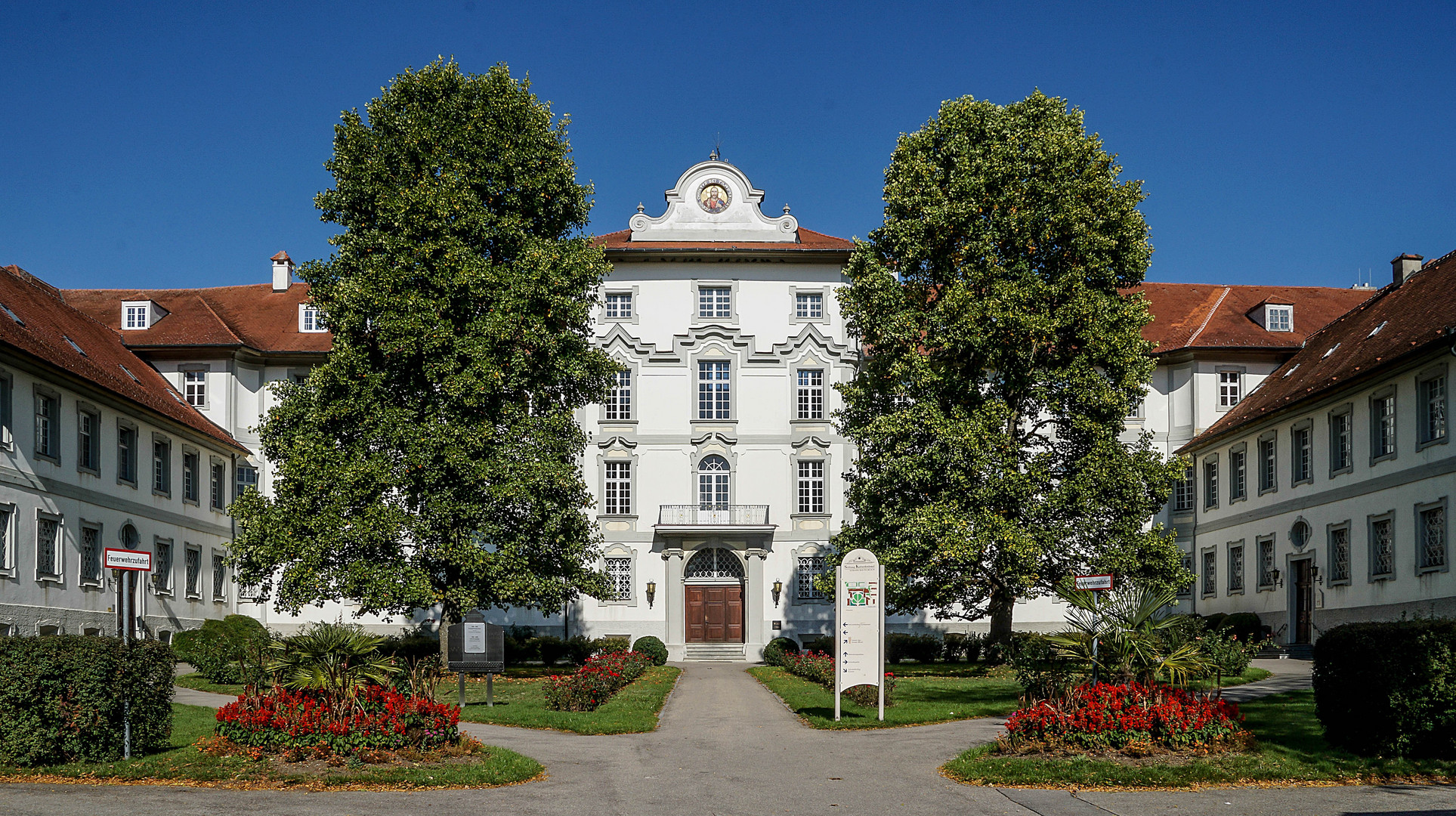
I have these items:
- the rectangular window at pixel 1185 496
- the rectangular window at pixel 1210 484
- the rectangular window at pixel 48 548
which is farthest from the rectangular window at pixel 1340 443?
the rectangular window at pixel 48 548

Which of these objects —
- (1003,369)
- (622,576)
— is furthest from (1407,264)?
(622,576)

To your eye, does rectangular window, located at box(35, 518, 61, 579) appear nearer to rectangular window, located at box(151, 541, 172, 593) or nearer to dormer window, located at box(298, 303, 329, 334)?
rectangular window, located at box(151, 541, 172, 593)

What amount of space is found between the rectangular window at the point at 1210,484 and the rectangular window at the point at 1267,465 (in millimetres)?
3275

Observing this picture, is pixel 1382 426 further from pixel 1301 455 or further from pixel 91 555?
pixel 91 555

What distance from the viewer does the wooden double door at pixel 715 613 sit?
4619 cm

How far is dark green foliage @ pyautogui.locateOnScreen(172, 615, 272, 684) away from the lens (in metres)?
15.3

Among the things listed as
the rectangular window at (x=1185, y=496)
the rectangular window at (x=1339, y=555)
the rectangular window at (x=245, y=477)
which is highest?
the rectangular window at (x=245, y=477)

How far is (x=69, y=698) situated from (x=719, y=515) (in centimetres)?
3330

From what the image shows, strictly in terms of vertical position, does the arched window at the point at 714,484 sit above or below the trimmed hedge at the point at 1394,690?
above

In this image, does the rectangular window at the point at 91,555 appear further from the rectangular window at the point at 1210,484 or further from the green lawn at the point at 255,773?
the rectangular window at the point at 1210,484

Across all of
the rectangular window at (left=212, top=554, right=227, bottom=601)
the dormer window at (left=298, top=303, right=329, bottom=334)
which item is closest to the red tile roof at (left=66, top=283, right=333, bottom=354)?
the dormer window at (left=298, top=303, right=329, bottom=334)

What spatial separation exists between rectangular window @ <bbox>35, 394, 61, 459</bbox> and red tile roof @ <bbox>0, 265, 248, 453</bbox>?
35.7 inches

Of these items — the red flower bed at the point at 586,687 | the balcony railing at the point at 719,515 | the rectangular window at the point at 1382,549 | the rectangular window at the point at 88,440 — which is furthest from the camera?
the balcony railing at the point at 719,515

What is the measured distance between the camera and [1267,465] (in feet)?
133
